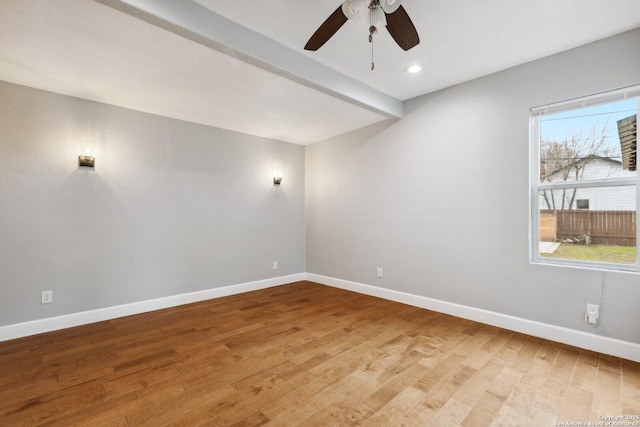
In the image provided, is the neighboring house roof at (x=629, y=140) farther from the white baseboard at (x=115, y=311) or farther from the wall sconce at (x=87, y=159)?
the wall sconce at (x=87, y=159)

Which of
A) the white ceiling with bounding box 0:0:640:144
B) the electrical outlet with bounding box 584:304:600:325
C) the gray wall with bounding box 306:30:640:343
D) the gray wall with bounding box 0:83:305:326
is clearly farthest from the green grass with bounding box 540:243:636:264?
the gray wall with bounding box 0:83:305:326

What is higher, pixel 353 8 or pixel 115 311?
pixel 353 8

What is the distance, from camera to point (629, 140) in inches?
101

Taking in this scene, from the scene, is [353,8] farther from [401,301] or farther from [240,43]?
[401,301]

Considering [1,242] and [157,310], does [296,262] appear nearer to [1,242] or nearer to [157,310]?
[157,310]

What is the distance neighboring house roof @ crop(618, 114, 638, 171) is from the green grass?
28.0 inches

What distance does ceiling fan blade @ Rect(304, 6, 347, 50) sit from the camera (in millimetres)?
1848

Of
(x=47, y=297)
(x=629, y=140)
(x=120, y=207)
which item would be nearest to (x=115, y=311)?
(x=47, y=297)

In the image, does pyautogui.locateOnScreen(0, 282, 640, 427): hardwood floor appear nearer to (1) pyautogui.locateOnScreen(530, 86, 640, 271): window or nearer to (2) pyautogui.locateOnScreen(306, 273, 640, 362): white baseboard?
(2) pyautogui.locateOnScreen(306, 273, 640, 362): white baseboard

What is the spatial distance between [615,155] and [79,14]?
14.6ft

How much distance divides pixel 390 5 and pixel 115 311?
414cm

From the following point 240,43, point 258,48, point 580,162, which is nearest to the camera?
point 240,43

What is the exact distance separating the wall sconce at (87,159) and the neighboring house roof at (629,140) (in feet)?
17.6

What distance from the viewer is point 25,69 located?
2.71 m
